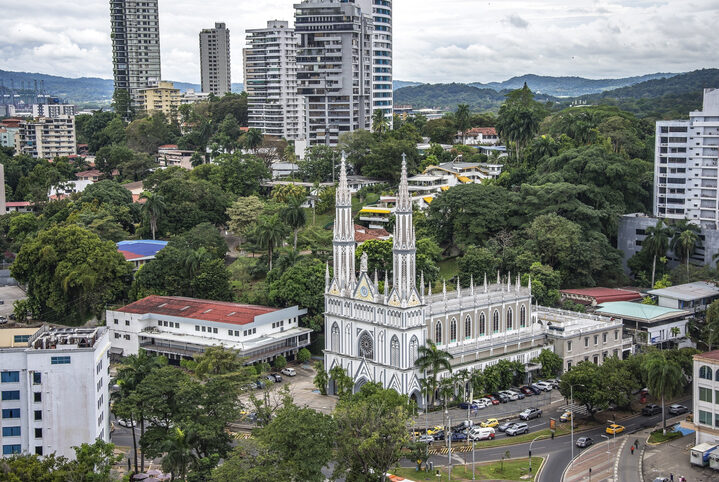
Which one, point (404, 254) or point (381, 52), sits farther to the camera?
point (381, 52)

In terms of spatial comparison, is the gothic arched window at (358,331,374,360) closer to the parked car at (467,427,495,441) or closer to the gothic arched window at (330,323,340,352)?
the gothic arched window at (330,323,340,352)

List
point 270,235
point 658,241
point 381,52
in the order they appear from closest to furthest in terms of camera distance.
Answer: point 270,235 → point 658,241 → point 381,52

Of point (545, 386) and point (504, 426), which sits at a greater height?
point (545, 386)

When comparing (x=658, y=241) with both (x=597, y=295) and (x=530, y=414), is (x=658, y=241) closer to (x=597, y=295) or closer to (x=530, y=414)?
(x=597, y=295)

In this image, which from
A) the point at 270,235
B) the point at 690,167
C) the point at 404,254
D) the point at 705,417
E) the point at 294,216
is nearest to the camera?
the point at 705,417

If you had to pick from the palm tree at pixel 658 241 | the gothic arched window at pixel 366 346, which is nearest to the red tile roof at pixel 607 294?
the palm tree at pixel 658 241

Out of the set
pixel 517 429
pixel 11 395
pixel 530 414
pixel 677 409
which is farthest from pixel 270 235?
pixel 677 409

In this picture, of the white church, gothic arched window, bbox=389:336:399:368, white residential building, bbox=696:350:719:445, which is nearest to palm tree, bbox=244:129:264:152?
the white church
